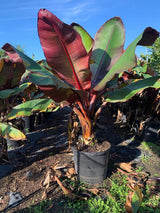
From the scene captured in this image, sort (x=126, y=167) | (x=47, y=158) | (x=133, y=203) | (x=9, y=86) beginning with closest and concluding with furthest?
1. (x=133, y=203)
2. (x=126, y=167)
3. (x=9, y=86)
4. (x=47, y=158)

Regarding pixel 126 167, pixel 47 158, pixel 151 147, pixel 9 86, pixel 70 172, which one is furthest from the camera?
pixel 151 147

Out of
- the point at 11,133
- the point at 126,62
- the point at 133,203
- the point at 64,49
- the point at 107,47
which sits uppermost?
the point at 107,47

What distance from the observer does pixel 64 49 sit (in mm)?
1650

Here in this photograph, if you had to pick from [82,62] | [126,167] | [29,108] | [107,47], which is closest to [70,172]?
[126,167]

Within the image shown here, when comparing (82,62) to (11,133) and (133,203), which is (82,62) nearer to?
(11,133)

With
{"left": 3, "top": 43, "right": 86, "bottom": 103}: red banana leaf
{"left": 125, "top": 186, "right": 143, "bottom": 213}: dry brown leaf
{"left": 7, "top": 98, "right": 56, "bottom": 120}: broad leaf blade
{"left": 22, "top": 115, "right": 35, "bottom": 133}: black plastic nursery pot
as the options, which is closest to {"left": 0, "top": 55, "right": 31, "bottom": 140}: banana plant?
{"left": 7, "top": 98, "right": 56, "bottom": 120}: broad leaf blade

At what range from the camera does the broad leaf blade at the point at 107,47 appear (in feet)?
6.95

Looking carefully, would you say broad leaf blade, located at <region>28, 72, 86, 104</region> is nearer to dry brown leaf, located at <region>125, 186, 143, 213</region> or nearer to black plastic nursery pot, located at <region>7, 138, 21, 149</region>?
dry brown leaf, located at <region>125, 186, 143, 213</region>

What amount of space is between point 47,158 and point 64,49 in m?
2.23

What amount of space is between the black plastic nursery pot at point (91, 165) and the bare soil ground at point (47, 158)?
0.31 m

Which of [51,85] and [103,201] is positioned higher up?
[51,85]

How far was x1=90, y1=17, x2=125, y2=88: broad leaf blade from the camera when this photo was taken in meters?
2.12

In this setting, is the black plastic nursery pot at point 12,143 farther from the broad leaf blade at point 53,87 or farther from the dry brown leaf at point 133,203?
the dry brown leaf at point 133,203

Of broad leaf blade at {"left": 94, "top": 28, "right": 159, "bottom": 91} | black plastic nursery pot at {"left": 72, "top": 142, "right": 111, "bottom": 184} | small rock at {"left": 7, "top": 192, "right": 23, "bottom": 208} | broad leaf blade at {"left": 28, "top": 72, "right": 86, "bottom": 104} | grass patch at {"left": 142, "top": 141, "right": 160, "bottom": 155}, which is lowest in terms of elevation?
small rock at {"left": 7, "top": 192, "right": 23, "bottom": 208}
